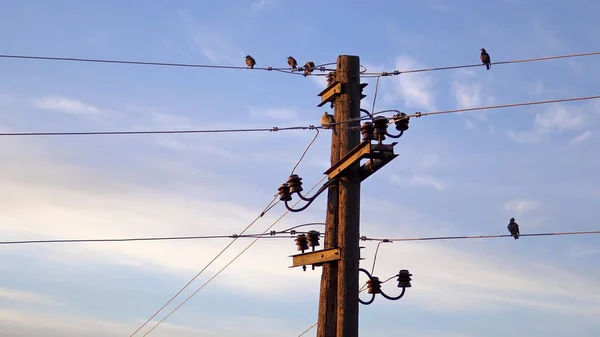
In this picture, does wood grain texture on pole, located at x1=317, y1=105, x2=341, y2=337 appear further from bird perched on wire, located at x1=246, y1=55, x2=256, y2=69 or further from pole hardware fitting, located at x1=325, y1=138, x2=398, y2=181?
bird perched on wire, located at x1=246, y1=55, x2=256, y2=69

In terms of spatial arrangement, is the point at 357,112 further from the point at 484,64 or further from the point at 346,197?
the point at 484,64

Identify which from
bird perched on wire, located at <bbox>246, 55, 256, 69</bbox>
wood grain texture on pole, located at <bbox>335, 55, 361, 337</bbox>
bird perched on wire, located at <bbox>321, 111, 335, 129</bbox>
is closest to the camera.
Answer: wood grain texture on pole, located at <bbox>335, 55, 361, 337</bbox>

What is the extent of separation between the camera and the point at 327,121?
43.1ft

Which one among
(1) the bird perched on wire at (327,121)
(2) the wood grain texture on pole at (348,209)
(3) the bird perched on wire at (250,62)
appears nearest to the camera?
(2) the wood grain texture on pole at (348,209)

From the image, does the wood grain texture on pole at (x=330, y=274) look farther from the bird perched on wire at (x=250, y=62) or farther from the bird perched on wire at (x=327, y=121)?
the bird perched on wire at (x=250, y=62)

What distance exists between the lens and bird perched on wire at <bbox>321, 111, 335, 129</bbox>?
1306 centimetres

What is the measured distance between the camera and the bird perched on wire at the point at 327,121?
1306 cm

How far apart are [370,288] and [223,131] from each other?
4054mm

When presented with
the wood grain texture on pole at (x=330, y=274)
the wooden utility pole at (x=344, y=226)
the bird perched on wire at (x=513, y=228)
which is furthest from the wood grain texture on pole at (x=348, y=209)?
the bird perched on wire at (x=513, y=228)

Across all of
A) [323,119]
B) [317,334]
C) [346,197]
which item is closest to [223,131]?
[323,119]

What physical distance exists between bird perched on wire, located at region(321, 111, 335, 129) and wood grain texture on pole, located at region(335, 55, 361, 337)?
0.10 meters

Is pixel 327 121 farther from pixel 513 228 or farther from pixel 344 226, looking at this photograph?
pixel 513 228

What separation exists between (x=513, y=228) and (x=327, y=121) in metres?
3.55

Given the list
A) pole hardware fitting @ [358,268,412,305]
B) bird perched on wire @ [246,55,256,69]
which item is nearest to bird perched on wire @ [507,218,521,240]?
pole hardware fitting @ [358,268,412,305]
